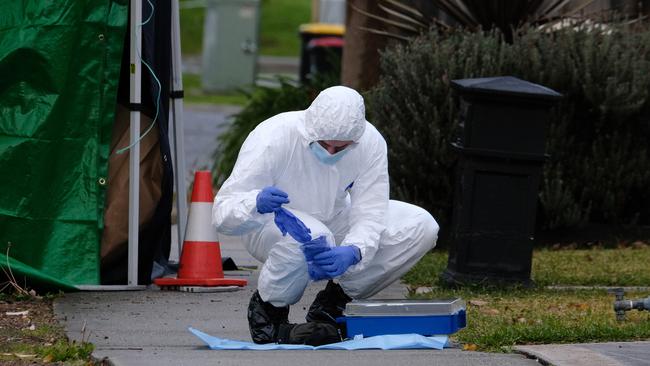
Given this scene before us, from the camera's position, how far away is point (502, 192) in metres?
8.37

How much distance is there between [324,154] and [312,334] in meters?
0.80

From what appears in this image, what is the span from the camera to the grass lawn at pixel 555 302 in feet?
21.2

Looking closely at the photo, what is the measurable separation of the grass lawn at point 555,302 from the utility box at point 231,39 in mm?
19231

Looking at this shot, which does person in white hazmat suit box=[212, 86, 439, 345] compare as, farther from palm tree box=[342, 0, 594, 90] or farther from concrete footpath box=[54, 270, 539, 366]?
palm tree box=[342, 0, 594, 90]

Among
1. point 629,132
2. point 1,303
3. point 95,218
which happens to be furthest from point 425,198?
point 1,303

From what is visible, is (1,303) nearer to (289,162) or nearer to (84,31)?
(84,31)

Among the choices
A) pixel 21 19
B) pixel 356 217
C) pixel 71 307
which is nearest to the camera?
pixel 356 217

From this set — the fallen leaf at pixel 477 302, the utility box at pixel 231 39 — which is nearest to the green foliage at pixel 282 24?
the utility box at pixel 231 39

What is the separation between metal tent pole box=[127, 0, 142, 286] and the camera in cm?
812

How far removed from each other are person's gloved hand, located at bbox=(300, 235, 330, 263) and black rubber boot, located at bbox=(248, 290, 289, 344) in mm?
421

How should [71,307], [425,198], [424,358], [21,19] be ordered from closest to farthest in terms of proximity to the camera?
[424,358] < [71,307] < [21,19] < [425,198]

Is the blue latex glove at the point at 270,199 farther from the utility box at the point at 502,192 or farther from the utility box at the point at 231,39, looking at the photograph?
the utility box at the point at 231,39

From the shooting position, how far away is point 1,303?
7613mm

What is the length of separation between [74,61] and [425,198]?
3.36 metres
